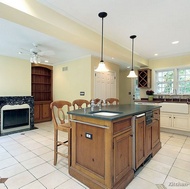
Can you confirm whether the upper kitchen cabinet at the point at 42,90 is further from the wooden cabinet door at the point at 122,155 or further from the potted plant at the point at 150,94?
the wooden cabinet door at the point at 122,155

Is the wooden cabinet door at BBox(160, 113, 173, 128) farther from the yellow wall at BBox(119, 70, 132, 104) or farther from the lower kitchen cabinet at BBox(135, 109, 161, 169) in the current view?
the yellow wall at BBox(119, 70, 132, 104)

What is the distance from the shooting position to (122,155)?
187 cm

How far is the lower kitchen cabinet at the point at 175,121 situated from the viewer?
13.4 feet

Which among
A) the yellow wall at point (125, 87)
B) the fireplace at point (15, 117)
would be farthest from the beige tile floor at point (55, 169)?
the yellow wall at point (125, 87)

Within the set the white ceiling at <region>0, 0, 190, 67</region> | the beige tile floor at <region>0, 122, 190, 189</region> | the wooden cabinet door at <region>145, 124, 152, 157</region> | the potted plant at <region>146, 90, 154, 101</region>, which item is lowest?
the beige tile floor at <region>0, 122, 190, 189</region>

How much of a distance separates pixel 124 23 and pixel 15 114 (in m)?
4.48

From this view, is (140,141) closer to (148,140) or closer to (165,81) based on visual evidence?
(148,140)

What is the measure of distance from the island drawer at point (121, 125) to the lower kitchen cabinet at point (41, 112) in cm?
479

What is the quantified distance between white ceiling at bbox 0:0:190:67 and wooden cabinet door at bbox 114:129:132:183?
2025 millimetres

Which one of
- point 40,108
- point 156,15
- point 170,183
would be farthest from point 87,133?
point 40,108

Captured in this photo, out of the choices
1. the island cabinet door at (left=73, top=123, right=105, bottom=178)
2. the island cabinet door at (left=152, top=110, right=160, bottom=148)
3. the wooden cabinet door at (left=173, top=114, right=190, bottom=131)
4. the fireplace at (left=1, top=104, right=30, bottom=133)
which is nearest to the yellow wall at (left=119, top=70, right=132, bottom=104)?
the wooden cabinet door at (left=173, top=114, right=190, bottom=131)

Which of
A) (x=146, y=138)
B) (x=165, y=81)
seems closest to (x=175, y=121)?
(x=165, y=81)

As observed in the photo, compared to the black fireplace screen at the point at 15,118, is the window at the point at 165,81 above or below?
above

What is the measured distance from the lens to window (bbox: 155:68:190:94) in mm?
4723
